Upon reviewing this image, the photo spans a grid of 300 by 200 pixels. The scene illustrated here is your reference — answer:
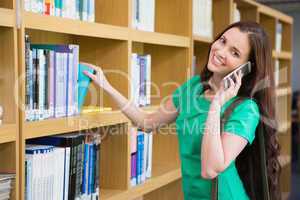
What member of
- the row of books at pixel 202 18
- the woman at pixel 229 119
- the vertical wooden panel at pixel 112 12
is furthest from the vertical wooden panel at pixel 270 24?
the woman at pixel 229 119

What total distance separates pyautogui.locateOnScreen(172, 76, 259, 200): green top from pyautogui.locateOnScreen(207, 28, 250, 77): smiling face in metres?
0.13

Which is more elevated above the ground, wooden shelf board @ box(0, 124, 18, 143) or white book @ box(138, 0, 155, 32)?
white book @ box(138, 0, 155, 32)

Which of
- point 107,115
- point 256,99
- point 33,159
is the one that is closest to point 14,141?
point 33,159

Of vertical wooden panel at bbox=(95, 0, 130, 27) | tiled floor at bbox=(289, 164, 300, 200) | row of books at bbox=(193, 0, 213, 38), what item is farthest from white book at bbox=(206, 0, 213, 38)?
tiled floor at bbox=(289, 164, 300, 200)

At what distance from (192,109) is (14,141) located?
27.9 inches

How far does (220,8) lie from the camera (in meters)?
3.57

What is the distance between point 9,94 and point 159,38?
3.70 feet

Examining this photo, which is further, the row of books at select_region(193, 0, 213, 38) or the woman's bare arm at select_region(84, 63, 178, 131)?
the row of books at select_region(193, 0, 213, 38)

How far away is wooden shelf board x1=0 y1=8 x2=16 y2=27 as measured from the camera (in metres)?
1.62

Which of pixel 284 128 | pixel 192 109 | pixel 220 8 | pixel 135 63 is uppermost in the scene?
pixel 220 8

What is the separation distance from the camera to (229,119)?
1.83 meters

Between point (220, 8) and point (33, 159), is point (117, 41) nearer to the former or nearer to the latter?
point (33, 159)

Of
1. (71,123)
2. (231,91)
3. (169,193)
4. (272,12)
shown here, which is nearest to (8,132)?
(71,123)

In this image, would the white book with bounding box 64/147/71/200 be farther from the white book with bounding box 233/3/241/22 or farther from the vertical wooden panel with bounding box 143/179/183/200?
the white book with bounding box 233/3/241/22
